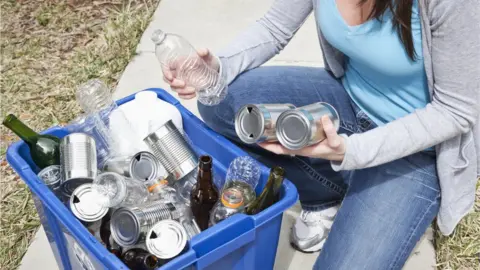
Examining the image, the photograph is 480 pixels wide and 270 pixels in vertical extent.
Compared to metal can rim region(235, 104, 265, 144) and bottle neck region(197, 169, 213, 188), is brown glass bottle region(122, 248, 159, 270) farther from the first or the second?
metal can rim region(235, 104, 265, 144)

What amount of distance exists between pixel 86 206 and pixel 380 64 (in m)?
0.80

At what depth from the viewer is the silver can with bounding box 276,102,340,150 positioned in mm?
1360

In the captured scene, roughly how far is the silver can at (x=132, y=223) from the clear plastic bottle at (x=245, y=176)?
0.65 feet

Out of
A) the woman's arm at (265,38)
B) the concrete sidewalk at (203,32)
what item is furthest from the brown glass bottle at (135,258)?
the concrete sidewalk at (203,32)

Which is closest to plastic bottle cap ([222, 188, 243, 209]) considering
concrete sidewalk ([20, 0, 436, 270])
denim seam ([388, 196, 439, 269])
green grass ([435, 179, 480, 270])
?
denim seam ([388, 196, 439, 269])

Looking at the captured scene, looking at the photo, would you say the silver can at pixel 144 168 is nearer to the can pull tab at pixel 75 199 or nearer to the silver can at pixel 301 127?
the can pull tab at pixel 75 199

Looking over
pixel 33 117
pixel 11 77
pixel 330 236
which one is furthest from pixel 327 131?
pixel 11 77

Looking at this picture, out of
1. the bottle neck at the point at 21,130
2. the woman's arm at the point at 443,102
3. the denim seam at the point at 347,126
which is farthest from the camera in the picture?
the denim seam at the point at 347,126

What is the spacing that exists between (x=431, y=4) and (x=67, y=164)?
92cm

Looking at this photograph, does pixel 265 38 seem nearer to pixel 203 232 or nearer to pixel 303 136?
pixel 303 136

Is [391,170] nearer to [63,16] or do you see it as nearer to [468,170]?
[468,170]

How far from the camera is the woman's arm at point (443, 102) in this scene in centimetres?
137

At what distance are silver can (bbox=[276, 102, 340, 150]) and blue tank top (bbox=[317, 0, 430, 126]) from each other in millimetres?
241

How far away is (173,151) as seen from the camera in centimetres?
154
